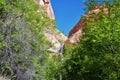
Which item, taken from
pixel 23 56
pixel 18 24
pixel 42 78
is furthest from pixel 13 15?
pixel 42 78

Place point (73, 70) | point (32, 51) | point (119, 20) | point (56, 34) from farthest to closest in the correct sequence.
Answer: point (73, 70) → point (56, 34) → point (119, 20) → point (32, 51)

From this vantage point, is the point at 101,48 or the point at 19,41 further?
the point at 101,48

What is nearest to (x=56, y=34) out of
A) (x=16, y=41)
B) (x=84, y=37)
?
(x=84, y=37)

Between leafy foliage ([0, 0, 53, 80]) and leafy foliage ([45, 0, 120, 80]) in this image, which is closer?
leafy foliage ([0, 0, 53, 80])

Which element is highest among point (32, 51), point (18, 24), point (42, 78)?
point (18, 24)

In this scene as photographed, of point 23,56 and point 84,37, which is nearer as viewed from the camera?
point 23,56

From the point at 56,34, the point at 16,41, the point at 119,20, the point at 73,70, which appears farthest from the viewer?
the point at 73,70

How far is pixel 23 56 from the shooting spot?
73.8ft

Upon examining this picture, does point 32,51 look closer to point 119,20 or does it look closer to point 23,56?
point 23,56

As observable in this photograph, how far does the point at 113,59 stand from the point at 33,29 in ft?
17.8

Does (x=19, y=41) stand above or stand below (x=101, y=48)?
above

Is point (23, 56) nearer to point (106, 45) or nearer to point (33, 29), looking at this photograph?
point (33, 29)

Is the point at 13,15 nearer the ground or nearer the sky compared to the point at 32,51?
nearer the sky

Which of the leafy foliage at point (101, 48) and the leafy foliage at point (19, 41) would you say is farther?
the leafy foliage at point (101, 48)
